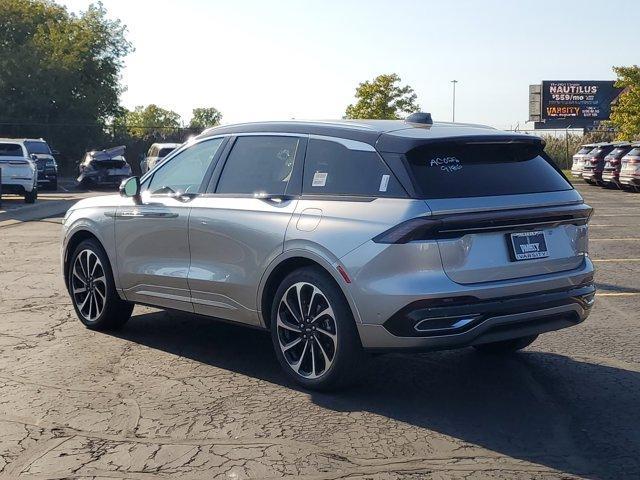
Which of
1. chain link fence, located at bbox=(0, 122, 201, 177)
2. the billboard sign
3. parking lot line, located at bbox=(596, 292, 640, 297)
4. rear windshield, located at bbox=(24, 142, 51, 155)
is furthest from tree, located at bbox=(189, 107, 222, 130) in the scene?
parking lot line, located at bbox=(596, 292, 640, 297)

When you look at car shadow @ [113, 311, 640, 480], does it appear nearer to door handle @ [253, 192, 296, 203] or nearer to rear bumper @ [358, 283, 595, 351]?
rear bumper @ [358, 283, 595, 351]

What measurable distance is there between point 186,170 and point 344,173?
177 cm

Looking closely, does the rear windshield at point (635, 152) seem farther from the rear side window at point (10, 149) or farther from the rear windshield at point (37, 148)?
the rear windshield at point (37, 148)

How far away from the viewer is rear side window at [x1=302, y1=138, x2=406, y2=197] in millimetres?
5809

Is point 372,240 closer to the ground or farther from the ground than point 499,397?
farther from the ground

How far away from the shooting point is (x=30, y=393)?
6043 millimetres

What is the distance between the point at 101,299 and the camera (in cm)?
797

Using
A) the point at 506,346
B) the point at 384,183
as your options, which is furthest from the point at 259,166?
the point at 506,346

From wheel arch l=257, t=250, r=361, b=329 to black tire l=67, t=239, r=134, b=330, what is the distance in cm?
190

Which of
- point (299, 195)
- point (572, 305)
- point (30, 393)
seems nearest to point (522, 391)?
point (572, 305)

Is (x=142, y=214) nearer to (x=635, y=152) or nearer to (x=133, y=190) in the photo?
(x=133, y=190)

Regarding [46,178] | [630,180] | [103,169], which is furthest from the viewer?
[103,169]

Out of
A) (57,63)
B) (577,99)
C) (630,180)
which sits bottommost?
(630,180)

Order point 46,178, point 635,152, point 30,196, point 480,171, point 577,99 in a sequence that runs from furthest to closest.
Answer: point 577,99, point 46,178, point 635,152, point 30,196, point 480,171
